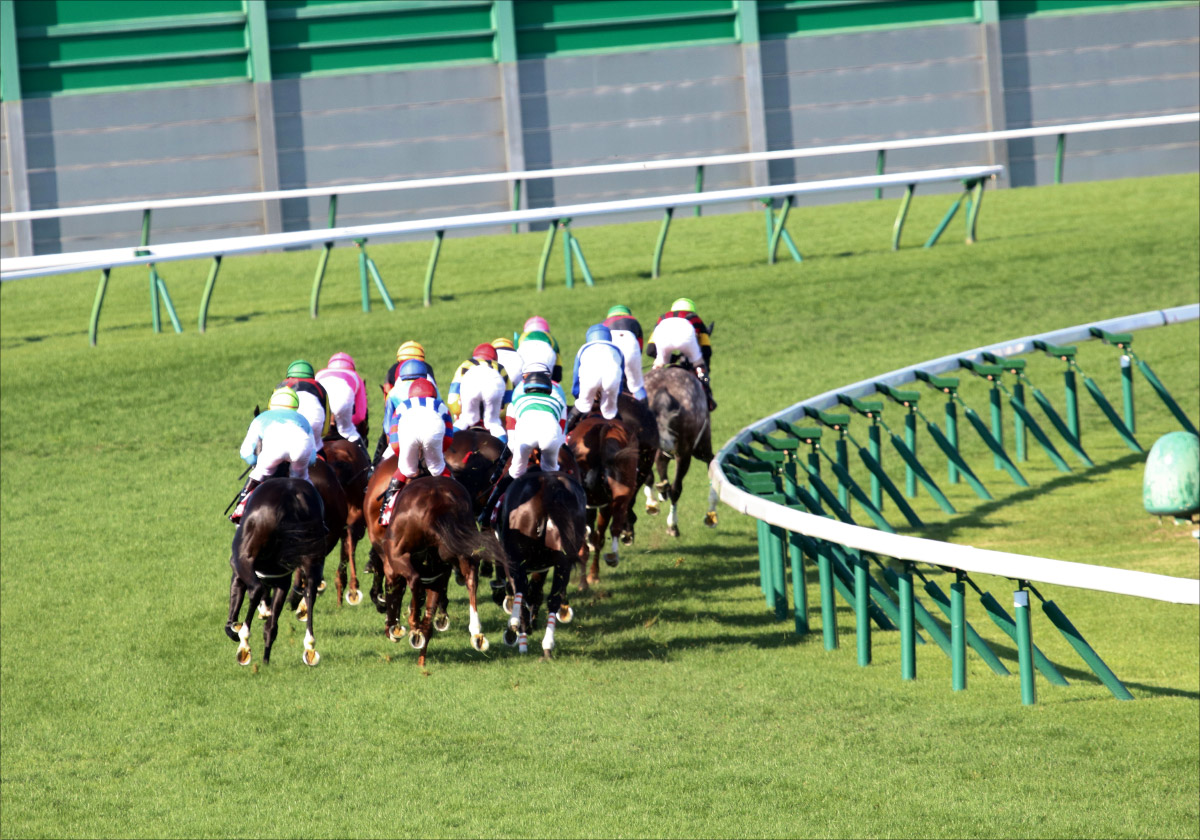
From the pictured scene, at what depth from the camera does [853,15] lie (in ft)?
76.6

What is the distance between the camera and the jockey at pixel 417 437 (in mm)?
7375

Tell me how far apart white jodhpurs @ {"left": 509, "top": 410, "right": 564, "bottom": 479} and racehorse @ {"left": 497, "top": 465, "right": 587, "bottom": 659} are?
0.34ft

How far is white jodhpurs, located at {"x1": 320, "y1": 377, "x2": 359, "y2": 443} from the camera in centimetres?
885

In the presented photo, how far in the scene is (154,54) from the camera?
2180cm

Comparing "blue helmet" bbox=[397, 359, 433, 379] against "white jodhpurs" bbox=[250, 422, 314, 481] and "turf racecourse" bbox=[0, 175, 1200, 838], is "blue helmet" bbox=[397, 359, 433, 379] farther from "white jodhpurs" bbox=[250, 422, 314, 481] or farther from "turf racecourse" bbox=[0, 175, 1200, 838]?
"turf racecourse" bbox=[0, 175, 1200, 838]

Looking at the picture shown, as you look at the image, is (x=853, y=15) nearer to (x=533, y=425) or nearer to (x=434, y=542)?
(x=533, y=425)

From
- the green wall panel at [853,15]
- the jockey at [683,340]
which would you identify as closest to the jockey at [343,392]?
the jockey at [683,340]

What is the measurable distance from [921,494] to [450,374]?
4.48m

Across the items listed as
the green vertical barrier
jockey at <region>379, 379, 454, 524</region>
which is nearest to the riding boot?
jockey at <region>379, 379, 454, 524</region>

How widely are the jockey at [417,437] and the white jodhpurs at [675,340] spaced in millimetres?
2723

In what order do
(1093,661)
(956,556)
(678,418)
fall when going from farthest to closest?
(678,418)
(1093,661)
(956,556)

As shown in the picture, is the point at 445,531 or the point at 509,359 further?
the point at 509,359

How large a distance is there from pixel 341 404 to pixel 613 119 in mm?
15006

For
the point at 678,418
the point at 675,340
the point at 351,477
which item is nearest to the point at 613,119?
the point at 675,340
